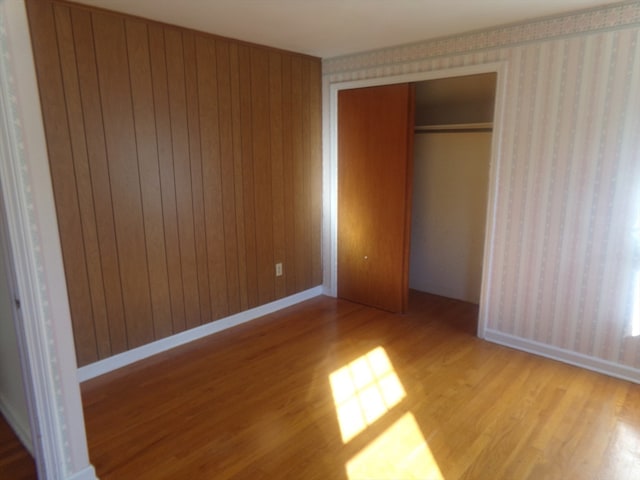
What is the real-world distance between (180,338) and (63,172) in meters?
1.46

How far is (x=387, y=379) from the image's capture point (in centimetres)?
275

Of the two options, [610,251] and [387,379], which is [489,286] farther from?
[387,379]

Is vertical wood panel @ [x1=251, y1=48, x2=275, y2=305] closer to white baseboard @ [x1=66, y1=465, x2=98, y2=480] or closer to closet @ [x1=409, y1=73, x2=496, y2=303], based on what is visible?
closet @ [x1=409, y1=73, x2=496, y2=303]

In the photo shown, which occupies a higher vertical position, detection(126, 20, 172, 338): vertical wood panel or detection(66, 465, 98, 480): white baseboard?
detection(126, 20, 172, 338): vertical wood panel

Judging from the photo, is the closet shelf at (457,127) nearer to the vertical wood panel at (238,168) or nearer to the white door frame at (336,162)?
the white door frame at (336,162)

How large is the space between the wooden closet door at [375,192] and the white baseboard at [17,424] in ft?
9.14

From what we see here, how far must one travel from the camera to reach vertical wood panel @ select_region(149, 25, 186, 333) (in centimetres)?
283

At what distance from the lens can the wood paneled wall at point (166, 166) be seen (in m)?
2.52

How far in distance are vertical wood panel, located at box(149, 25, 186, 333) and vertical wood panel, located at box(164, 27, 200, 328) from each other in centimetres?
3

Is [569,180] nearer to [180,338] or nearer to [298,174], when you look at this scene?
[298,174]

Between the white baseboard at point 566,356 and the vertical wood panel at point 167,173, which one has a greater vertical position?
the vertical wood panel at point 167,173

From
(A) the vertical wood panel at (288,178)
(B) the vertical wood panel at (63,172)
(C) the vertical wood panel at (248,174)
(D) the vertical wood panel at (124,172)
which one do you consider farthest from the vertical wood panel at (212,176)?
(B) the vertical wood panel at (63,172)

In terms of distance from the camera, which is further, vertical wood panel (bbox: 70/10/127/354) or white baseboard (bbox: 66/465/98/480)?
vertical wood panel (bbox: 70/10/127/354)

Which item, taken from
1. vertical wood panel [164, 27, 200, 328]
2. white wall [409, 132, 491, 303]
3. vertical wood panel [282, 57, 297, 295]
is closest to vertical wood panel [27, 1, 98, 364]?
vertical wood panel [164, 27, 200, 328]
